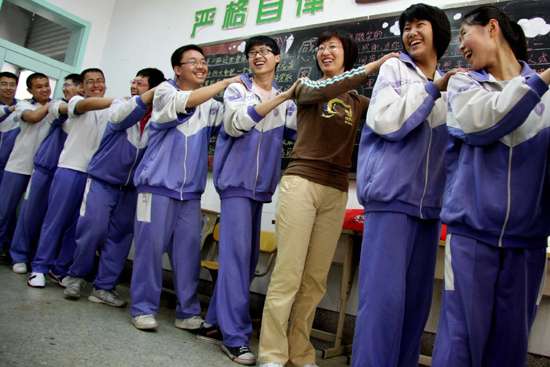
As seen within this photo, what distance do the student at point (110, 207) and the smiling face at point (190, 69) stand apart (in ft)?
1.06

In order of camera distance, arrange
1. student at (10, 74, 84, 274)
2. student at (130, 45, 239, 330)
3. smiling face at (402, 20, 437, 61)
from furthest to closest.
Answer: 1. student at (10, 74, 84, 274)
2. student at (130, 45, 239, 330)
3. smiling face at (402, 20, 437, 61)

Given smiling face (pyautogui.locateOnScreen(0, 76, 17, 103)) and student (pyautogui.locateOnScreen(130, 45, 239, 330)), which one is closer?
student (pyautogui.locateOnScreen(130, 45, 239, 330))

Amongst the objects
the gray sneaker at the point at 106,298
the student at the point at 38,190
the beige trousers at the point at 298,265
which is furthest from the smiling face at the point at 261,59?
the student at the point at 38,190

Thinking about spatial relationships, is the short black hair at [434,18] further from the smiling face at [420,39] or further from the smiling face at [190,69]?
the smiling face at [190,69]

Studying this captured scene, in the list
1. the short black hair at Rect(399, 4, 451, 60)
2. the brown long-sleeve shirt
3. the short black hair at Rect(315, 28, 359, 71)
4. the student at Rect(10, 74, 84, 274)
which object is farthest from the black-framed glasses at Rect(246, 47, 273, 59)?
the student at Rect(10, 74, 84, 274)

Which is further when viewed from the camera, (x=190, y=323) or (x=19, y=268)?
(x=19, y=268)

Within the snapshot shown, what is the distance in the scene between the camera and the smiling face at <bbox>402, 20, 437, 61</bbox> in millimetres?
1741

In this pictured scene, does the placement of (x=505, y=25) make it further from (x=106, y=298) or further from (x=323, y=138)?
(x=106, y=298)

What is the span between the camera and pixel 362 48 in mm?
3395

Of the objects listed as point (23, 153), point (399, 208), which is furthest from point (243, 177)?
point (23, 153)

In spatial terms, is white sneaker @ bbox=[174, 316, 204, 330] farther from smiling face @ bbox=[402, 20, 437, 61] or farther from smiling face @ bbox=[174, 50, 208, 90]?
smiling face @ bbox=[402, 20, 437, 61]

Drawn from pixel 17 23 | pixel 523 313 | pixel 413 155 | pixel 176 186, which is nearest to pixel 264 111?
pixel 176 186

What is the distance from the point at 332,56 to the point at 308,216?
0.80 meters

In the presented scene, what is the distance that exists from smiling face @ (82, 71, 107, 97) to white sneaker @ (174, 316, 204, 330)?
6.21 feet
